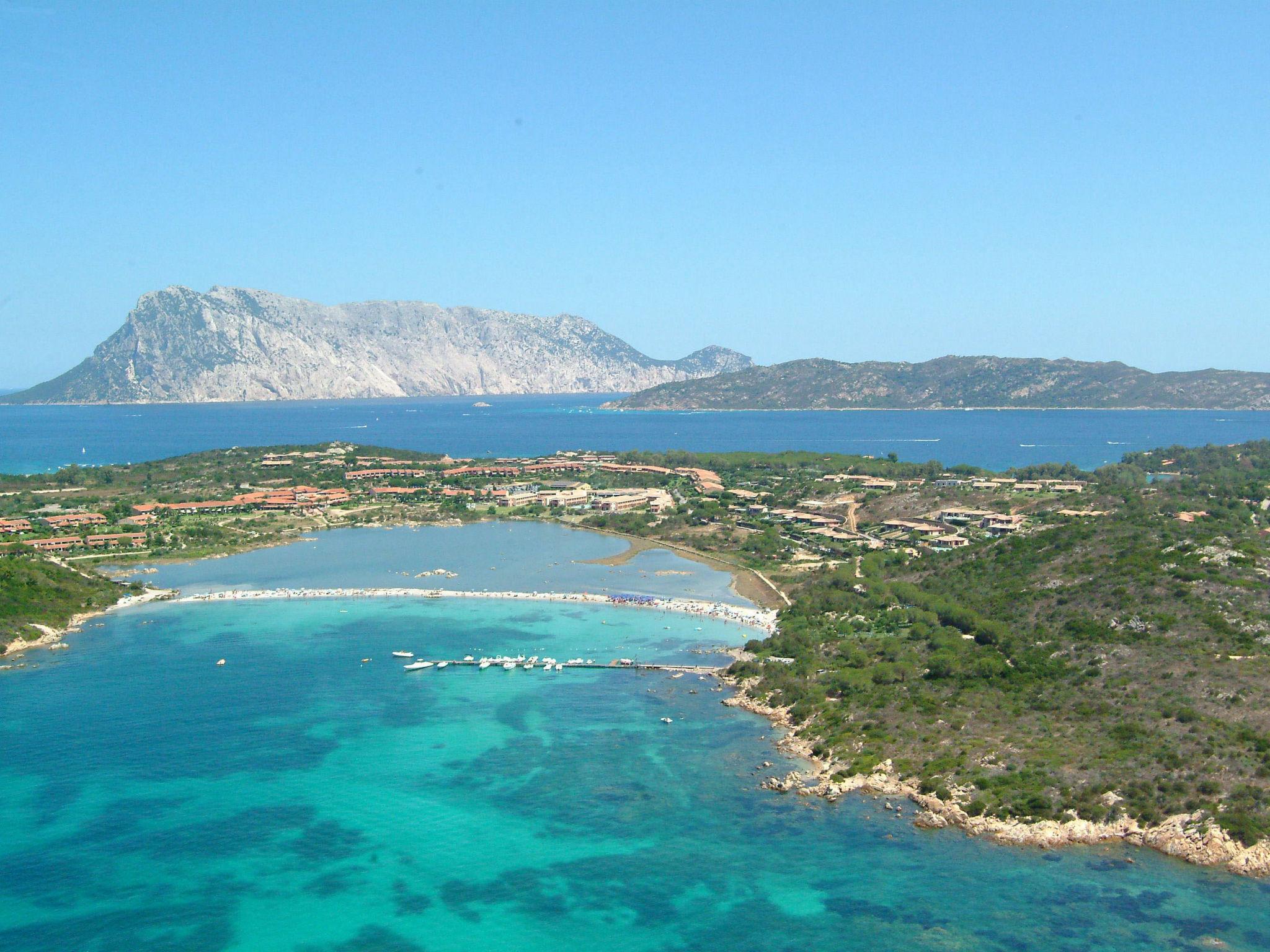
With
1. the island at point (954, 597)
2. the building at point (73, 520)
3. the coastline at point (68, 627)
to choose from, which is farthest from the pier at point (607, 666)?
the building at point (73, 520)

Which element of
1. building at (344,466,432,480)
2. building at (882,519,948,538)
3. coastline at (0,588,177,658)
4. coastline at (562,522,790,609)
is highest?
building at (344,466,432,480)

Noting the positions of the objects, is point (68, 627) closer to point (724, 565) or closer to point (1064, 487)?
point (724, 565)

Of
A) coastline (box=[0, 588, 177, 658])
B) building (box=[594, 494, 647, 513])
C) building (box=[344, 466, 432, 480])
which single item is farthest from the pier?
building (box=[344, 466, 432, 480])

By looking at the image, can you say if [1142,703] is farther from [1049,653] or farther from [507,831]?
[507,831]

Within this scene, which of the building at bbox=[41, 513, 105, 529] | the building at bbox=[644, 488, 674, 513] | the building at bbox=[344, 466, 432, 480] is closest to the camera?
the building at bbox=[41, 513, 105, 529]

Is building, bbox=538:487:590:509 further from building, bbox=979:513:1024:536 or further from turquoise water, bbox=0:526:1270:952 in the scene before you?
turquoise water, bbox=0:526:1270:952

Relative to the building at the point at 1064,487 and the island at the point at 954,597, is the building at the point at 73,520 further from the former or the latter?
the building at the point at 1064,487

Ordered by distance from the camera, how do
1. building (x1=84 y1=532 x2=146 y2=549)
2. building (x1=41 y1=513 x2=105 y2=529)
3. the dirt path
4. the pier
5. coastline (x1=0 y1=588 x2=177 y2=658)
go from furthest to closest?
building (x1=41 y1=513 x2=105 y2=529) < building (x1=84 y1=532 x2=146 y2=549) < the dirt path < coastline (x1=0 y1=588 x2=177 y2=658) < the pier
